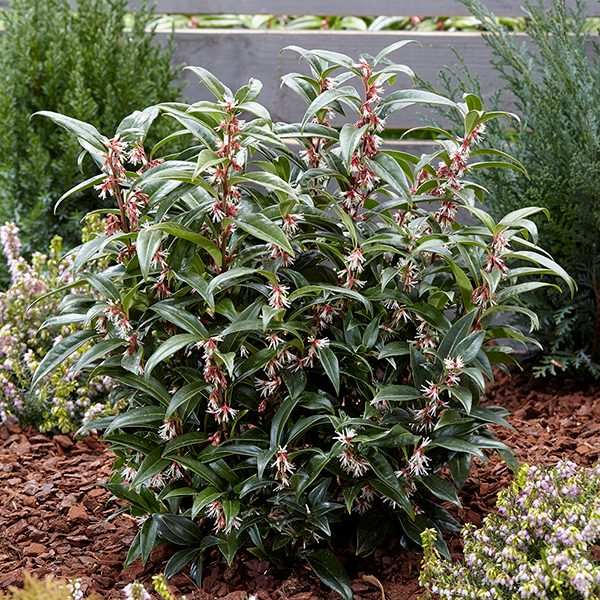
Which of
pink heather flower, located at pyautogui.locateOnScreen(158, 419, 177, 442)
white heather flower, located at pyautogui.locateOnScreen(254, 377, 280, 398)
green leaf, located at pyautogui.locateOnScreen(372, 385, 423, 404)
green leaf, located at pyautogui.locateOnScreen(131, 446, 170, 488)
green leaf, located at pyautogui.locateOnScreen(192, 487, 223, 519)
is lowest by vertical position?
green leaf, located at pyautogui.locateOnScreen(192, 487, 223, 519)

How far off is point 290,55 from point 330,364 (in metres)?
2.97

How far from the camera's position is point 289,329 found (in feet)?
4.79

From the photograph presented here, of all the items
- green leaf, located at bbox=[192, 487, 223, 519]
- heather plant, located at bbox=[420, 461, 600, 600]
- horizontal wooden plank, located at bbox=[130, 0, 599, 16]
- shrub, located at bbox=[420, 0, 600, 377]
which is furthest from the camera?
horizontal wooden plank, located at bbox=[130, 0, 599, 16]

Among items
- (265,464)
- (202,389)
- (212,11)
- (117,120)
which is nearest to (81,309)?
(202,389)

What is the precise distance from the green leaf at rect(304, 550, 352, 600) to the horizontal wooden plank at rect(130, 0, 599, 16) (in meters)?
3.31

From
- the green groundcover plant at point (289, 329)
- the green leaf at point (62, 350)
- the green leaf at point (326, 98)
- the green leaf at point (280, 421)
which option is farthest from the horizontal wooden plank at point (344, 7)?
the green leaf at point (280, 421)

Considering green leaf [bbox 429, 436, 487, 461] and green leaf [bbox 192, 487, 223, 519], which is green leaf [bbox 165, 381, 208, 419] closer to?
green leaf [bbox 192, 487, 223, 519]

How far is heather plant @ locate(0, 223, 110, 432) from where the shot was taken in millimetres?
2527

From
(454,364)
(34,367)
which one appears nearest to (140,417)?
(454,364)

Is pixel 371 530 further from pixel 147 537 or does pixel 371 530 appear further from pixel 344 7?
pixel 344 7

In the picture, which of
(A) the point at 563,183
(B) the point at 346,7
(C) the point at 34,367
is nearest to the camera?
(C) the point at 34,367

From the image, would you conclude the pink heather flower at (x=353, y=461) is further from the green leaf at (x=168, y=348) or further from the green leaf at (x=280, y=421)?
the green leaf at (x=168, y=348)

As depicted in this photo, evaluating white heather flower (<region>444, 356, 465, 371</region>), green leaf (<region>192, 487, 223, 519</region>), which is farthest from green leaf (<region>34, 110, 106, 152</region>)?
white heather flower (<region>444, 356, 465, 371</region>)

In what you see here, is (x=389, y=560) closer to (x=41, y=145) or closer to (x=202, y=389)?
(x=202, y=389)
